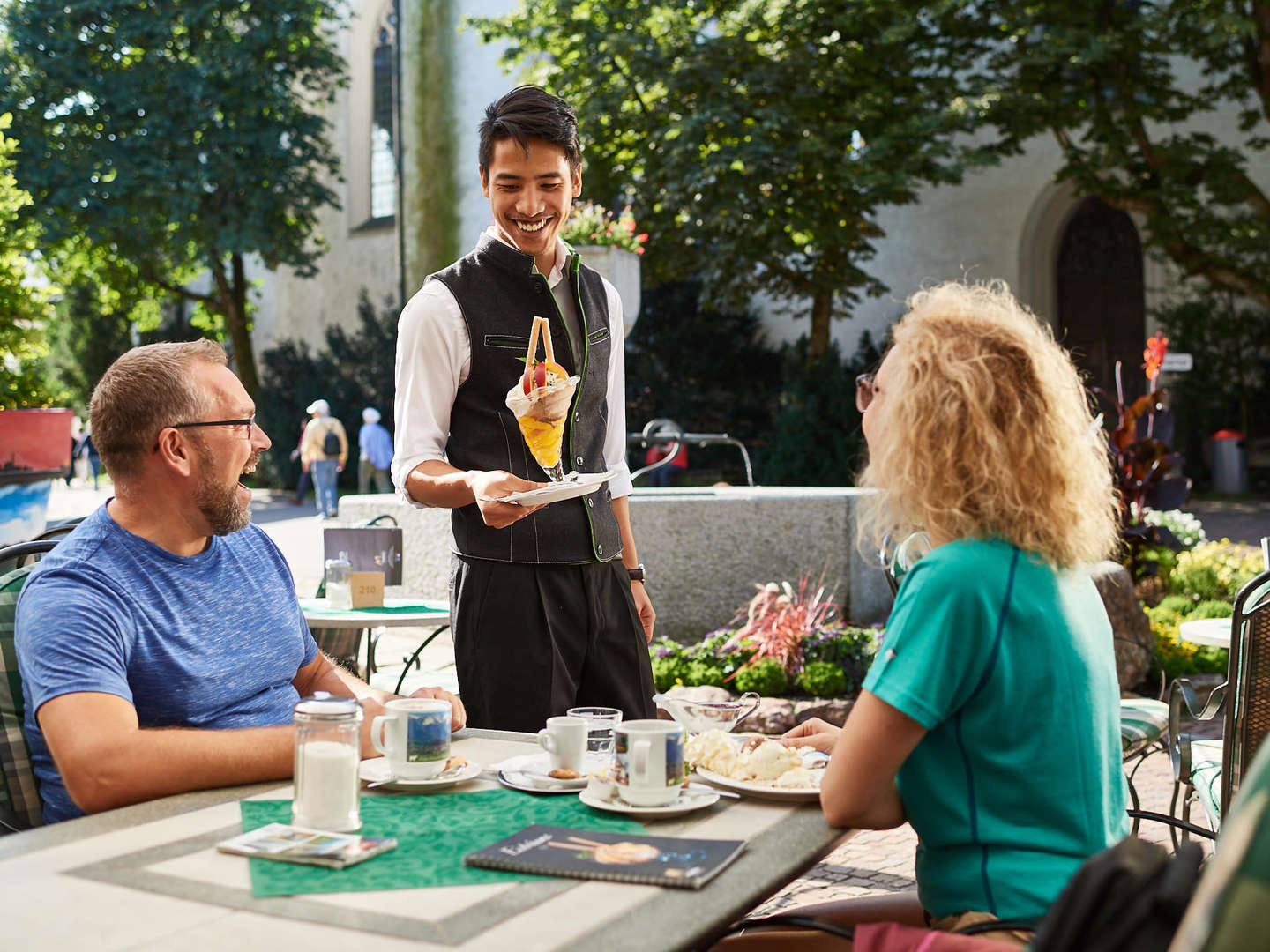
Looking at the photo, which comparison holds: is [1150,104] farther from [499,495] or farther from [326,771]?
[326,771]

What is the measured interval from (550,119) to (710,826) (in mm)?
1887

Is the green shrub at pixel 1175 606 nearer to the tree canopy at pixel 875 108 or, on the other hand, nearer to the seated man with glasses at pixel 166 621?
the seated man with glasses at pixel 166 621

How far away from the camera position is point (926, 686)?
6.32 ft

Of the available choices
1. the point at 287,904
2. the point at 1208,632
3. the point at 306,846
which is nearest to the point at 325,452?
the point at 1208,632

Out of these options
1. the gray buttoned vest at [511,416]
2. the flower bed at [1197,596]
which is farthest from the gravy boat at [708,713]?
the flower bed at [1197,596]

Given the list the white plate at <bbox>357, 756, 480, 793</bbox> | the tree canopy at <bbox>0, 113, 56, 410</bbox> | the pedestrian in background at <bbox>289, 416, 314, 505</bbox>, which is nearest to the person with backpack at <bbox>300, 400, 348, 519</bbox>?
the pedestrian in background at <bbox>289, 416, 314, 505</bbox>

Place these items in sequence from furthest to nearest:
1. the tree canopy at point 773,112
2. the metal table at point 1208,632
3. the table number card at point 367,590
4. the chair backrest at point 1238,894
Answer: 1. the tree canopy at point 773,112
2. the table number card at point 367,590
3. the metal table at point 1208,632
4. the chair backrest at point 1238,894

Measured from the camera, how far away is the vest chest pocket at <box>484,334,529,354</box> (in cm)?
325

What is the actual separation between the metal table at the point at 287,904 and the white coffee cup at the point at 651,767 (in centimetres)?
11

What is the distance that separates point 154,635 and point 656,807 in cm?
102

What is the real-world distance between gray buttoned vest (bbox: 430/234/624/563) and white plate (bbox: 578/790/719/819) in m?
1.11

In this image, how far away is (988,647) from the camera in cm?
196

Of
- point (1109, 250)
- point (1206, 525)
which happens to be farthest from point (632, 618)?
point (1109, 250)

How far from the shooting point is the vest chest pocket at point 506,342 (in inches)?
128
